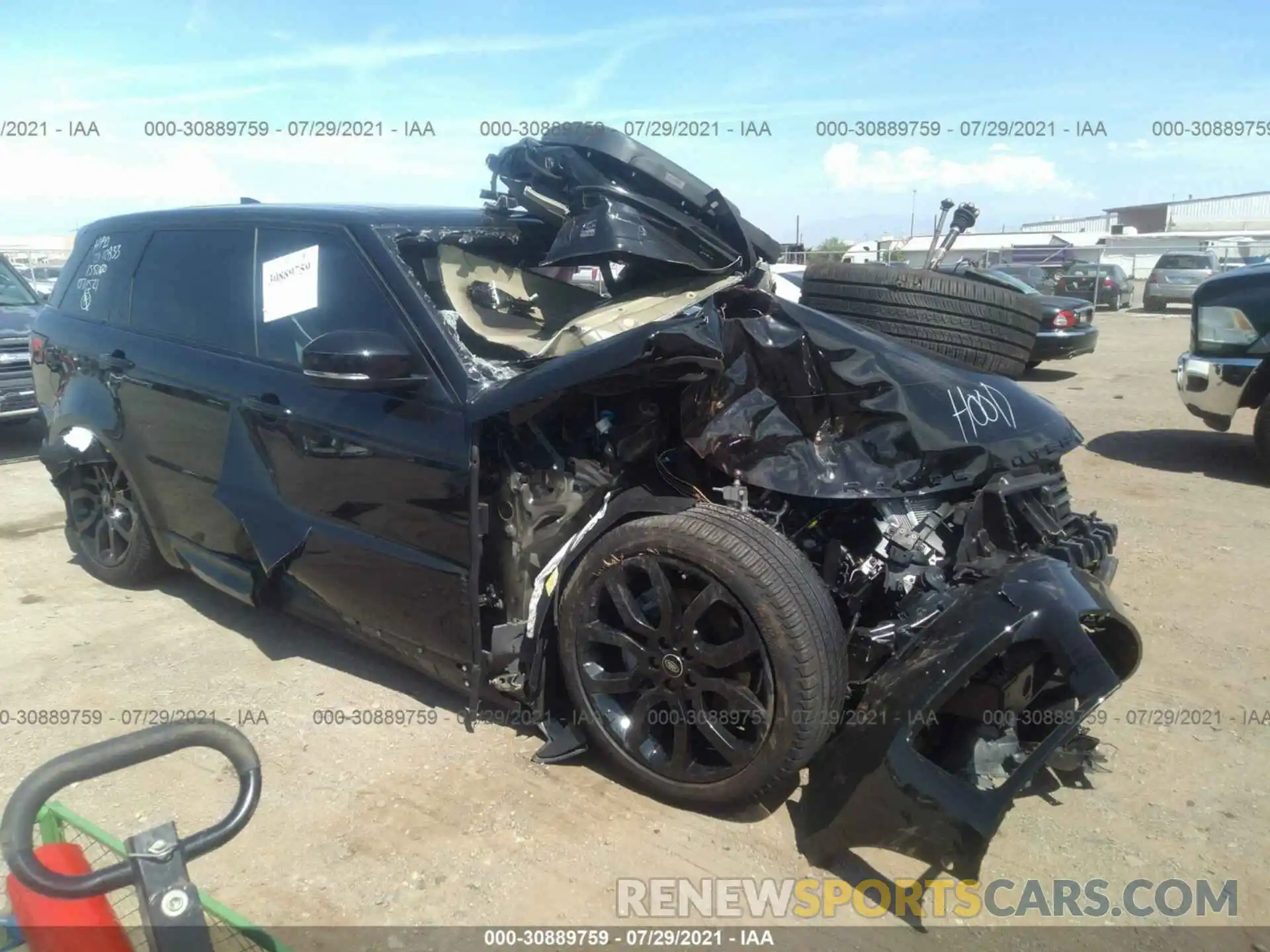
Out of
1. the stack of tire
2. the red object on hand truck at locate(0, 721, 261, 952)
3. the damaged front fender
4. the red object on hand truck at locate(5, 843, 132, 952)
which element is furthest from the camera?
the stack of tire

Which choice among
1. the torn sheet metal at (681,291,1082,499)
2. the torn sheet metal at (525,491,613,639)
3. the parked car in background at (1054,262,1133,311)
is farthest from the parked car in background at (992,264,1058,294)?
the torn sheet metal at (525,491,613,639)

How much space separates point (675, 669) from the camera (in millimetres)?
2963

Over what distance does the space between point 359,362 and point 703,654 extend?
142cm

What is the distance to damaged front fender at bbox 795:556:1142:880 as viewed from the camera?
7.98ft

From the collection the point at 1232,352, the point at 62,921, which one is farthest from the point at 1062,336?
the point at 62,921

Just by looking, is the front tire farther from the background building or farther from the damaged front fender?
the background building

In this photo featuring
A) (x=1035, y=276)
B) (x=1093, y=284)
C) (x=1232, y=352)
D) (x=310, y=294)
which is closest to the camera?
(x=310, y=294)

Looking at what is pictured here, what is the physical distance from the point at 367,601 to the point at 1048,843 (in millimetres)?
2409

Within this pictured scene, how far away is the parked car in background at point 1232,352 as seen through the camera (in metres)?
6.92

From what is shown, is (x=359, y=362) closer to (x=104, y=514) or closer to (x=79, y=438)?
(x=79, y=438)

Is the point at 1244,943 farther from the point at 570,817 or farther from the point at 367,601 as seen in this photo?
the point at 367,601

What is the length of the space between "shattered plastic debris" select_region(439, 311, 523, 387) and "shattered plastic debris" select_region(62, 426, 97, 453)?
239 cm

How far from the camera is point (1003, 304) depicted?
3.75 m

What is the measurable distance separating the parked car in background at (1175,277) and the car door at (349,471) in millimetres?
26449
